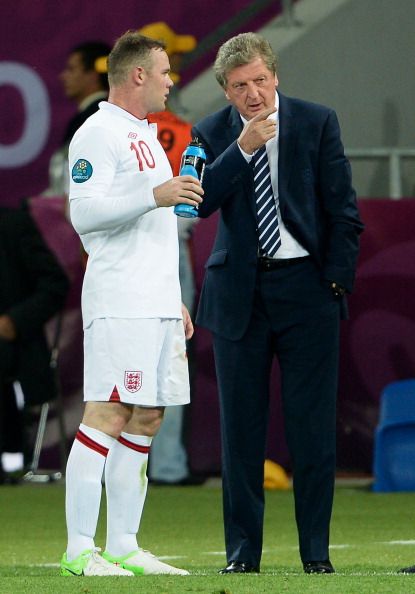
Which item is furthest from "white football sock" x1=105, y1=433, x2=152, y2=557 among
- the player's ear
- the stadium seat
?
the stadium seat

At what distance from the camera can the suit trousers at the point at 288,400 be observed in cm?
607

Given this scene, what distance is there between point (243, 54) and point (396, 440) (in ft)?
14.3

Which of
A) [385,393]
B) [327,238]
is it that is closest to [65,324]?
[385,393]

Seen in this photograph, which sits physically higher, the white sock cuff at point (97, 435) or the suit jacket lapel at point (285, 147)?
the suit jacket lapel at point (285, 147)

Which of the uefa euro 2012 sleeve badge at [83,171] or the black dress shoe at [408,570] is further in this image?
the black dress shoe at [408,570]

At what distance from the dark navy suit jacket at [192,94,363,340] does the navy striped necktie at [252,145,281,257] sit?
0.03 meters

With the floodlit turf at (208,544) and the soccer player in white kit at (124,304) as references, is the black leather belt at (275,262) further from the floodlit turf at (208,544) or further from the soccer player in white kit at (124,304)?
the floodlit turf at (208,544)

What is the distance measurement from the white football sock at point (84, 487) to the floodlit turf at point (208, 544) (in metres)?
0.16

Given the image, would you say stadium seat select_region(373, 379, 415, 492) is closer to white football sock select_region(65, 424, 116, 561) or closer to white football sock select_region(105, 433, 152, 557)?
white football sock select_region(105, 433, 152, 557)

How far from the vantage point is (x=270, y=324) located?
20.0 ft

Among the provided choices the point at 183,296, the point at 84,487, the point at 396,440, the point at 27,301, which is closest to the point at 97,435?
the point at 84,487

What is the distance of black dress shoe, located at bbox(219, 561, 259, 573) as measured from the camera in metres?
6.05

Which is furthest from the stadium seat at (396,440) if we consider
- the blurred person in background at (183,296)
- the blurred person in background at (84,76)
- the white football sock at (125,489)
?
the white football sock at (125,489)

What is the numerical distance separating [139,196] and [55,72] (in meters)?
7.59
